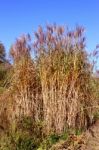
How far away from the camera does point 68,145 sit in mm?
8836

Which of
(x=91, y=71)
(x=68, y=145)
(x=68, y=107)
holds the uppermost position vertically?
(x=91, y=71)

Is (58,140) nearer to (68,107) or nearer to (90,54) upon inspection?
(68,107)

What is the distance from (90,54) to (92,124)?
1684 mm

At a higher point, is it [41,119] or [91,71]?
[91,71]

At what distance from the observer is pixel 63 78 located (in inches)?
389

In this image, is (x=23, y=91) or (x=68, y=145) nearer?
(x=68, y=145)

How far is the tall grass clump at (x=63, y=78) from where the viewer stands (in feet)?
32.3

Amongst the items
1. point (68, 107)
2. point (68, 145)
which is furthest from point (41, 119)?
point (68, 145)

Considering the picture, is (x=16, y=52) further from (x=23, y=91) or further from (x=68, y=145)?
(x=68, y=145)

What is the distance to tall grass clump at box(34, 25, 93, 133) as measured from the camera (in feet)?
32.3

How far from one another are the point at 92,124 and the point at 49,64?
1773 mm

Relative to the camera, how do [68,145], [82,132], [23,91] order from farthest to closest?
[23,91] < [82,132] < [68,145]

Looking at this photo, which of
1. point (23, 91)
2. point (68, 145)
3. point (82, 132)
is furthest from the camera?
point (23, 91)

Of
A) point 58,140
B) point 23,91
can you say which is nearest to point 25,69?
point 23,91
